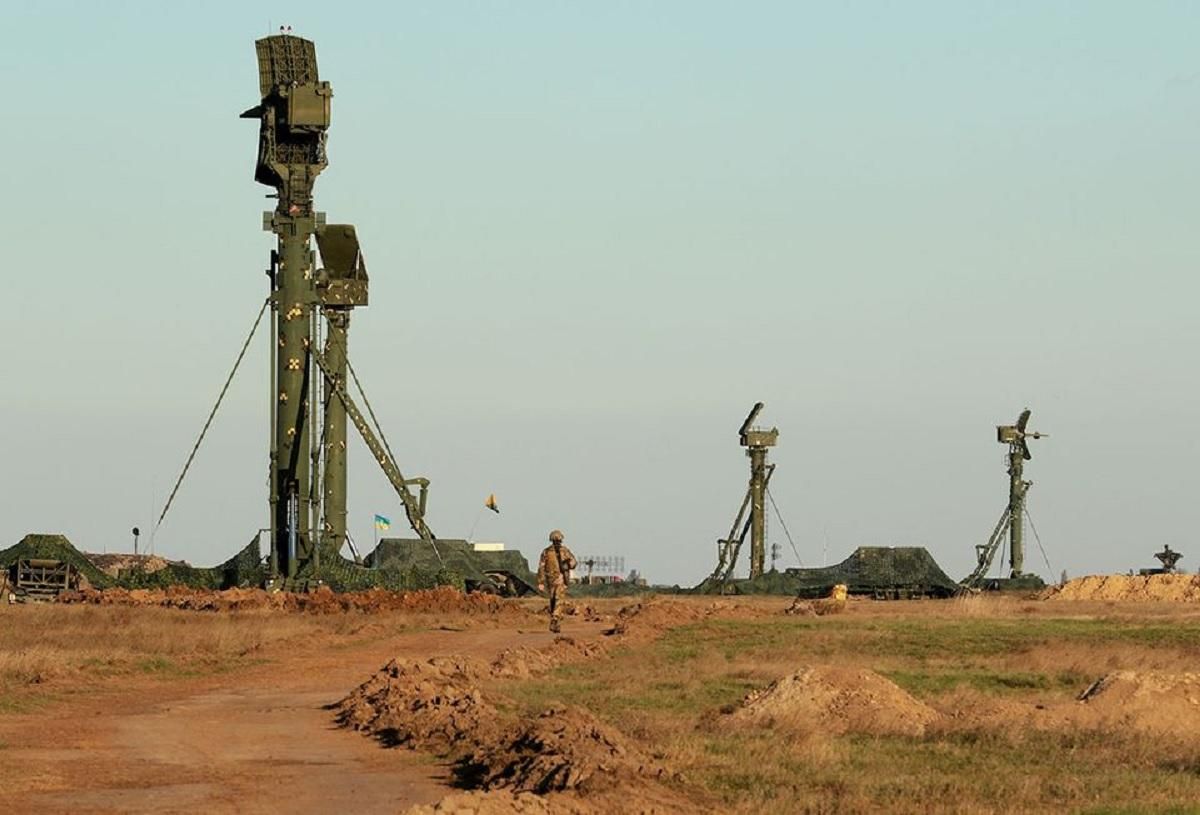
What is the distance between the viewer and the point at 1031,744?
74.9 ft

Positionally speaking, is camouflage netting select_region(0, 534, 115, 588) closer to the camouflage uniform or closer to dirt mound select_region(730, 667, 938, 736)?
the camouflage uniform

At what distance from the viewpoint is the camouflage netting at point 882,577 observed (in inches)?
3447

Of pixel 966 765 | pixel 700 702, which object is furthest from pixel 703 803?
pixel 700 702

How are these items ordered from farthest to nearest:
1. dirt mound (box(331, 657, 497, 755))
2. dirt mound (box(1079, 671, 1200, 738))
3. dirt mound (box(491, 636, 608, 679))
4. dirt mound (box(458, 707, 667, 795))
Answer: dirt mound (box(491, 636, 608, 679))
dirt mound (box(1079, 671, 1200, 738))
dirt mound (box(331, 657, 497, 755))
dirt mound (box(458, 707, 667, 795))

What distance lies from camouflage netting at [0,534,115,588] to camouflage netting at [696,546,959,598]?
1236 inches

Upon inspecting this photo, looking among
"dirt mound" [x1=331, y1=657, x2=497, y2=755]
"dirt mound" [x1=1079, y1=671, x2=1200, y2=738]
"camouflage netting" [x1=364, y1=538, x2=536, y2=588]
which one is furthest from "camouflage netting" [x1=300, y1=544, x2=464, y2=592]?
"dirt mound" [x1=1079, y1=671, x2=1200, y2=738]

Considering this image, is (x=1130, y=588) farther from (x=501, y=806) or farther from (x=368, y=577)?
(x=501, y=806)

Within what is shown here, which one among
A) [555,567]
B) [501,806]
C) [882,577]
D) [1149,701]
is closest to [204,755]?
[501,806]

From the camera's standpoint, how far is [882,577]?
Answer: 288 feet

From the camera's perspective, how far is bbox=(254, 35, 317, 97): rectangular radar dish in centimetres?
6575

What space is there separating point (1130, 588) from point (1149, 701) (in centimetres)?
6458

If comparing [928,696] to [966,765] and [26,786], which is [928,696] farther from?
[26,786]

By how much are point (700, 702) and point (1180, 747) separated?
7313 mm

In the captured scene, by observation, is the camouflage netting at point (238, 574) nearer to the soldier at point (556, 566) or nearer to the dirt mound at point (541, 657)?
the soldier at point (556, 566)
